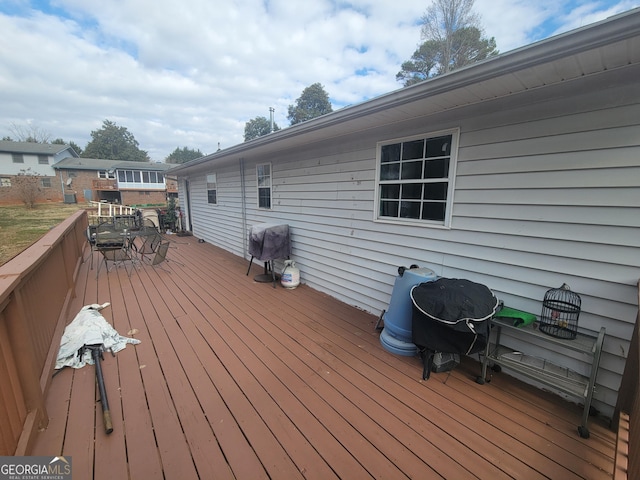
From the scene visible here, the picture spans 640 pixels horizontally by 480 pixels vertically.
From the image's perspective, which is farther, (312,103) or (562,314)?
(312,103)

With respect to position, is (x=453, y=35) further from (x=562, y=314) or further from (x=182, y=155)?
(x=182, y=155)

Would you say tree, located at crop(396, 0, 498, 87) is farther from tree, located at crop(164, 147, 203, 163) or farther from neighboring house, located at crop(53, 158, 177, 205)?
tree, located at crop(164, 147, 203, 163)

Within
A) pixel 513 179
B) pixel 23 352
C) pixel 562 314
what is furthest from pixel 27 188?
pixel 562 314

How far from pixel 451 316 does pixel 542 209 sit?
116 centimetres

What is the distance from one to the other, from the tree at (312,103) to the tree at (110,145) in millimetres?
37823

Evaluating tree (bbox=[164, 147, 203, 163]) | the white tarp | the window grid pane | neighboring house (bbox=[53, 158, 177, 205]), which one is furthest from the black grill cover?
tree (bbox=[164, 147, 203, 163])

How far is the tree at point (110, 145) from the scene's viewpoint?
49594 millimetres

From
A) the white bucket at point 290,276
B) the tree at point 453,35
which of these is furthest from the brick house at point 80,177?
the white bucket at point 290,276

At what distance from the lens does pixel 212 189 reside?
8180mm

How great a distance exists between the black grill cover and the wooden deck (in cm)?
42

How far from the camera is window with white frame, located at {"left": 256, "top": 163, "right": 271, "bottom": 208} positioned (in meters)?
5.50

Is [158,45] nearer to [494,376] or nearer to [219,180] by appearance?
[219,180]

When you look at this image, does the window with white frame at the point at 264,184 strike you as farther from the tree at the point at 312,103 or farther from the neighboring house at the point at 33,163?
the neighboring house at the point at 33,163

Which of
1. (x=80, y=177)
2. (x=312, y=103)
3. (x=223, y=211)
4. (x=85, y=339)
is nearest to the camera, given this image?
(x=85, y=339)
